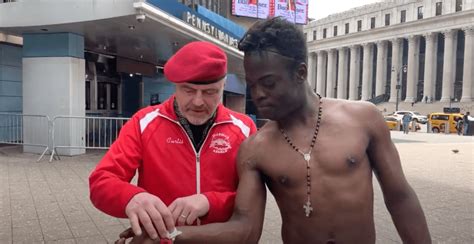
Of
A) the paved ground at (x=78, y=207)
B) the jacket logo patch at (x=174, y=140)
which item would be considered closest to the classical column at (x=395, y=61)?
the paved ground at (x=78, y=207)

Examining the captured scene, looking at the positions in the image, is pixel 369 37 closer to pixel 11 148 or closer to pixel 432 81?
pixel 432 81

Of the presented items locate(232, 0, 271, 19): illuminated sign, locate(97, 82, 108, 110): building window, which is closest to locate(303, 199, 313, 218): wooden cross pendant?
locate(97, 82, 108, 110): building window

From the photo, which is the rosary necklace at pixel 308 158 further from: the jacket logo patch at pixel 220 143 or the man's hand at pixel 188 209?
the man's hand at pixel 188 209

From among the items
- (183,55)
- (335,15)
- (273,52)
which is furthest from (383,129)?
(335,15)

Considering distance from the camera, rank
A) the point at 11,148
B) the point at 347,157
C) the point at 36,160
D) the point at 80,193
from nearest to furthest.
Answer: the point at 347,157
the point at 80,193
the point at 36,160
the point at 11,148

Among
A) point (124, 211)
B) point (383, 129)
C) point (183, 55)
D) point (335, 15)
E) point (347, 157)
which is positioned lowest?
point (124, 211)

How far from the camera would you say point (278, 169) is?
1.88 m

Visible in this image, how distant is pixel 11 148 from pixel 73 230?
9055 millimetres

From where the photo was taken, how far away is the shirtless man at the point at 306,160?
1.76 m

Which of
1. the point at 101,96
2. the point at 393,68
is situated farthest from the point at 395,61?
the point at 101,96

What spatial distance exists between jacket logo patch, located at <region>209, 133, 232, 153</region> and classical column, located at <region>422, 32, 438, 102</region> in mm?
65112

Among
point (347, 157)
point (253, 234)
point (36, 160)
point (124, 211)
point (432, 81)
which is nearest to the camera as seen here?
point (124, 211)

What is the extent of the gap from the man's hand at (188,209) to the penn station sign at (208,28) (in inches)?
379

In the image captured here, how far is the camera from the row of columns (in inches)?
2256
